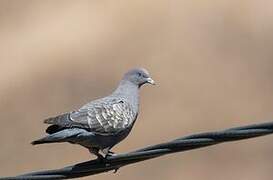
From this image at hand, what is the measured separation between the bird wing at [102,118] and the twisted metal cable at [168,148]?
1.97 ft

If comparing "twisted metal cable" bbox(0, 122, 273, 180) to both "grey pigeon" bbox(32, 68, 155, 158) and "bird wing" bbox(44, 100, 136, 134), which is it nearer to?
"grey pigeon" bbox(32, 68, 155, 158)

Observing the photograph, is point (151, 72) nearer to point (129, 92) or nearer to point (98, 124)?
point (129, 92)

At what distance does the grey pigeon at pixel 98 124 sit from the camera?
23.5ft

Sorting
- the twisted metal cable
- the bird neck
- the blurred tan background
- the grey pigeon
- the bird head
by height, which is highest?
the blurred tan background

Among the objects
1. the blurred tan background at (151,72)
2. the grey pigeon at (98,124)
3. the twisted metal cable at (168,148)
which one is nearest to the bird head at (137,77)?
the grey pigeon at (98,124)

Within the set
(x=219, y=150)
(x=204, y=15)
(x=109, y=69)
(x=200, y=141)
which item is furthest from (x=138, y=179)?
(x=200, y=141)

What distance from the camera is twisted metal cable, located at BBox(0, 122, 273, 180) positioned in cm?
606

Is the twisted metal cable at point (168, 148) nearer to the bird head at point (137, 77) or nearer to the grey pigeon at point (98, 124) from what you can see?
the grey pigeon at point (98, 124)

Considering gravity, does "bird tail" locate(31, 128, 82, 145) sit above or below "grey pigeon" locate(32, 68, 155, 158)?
below

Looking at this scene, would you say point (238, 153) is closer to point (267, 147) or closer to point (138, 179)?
point (267, 147)

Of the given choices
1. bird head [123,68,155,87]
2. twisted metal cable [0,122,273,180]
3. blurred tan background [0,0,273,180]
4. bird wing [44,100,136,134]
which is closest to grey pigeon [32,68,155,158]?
bird wing [44,100,136,134]

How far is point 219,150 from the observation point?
17.7m

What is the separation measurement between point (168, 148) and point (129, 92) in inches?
83.6

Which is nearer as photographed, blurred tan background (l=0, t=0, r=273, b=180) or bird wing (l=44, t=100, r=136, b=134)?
bird wing (l=44, t=100, r=136, b=134)
